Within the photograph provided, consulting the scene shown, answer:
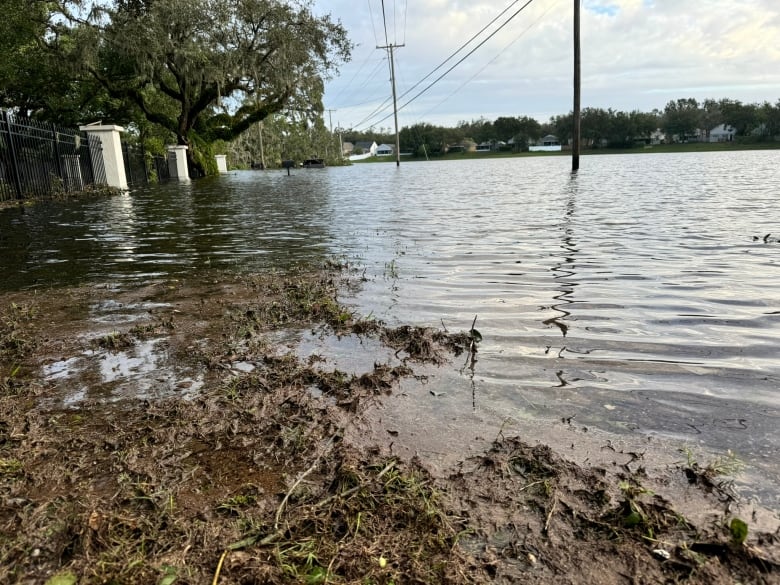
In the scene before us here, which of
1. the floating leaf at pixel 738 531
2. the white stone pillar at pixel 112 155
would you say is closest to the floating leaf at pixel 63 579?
the floating leaf at pixel 738 531

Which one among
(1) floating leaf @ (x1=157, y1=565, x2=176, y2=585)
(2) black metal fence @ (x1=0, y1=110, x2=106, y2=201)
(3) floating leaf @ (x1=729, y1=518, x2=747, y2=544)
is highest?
(2) black metal fence @ (x1=0, y1=110, x2=106, y2=201)

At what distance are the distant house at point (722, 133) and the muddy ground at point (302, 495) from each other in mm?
130239

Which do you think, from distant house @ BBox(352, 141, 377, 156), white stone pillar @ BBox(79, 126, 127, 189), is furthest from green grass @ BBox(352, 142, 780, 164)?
white stone pillar @ BBox(79, 126, 127, 189)

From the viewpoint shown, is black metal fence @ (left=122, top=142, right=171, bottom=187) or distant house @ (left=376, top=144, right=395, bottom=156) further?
distant house @ (left=376, top=144, right=395, bottom=156)

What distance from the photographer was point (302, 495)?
1.98 meters

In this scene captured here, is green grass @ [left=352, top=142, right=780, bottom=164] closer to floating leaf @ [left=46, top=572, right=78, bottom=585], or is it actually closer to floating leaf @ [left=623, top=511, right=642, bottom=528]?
floating leaf @ [left=623, top=511, right=642, bottom=528]

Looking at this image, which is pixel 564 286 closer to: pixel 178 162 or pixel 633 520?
pixel 633 520

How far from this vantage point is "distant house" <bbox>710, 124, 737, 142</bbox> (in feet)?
363

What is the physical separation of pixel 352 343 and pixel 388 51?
6387 centimetres

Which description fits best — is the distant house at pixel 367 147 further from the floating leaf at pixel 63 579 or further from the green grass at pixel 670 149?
the floating leaf at pixel 63 579

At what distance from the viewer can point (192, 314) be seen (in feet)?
14.8

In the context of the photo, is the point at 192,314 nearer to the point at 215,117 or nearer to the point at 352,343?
the point at 352,343

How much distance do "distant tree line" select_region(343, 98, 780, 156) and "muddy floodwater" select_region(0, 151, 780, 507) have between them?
107751 millimetres

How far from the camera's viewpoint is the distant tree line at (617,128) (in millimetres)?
101125
